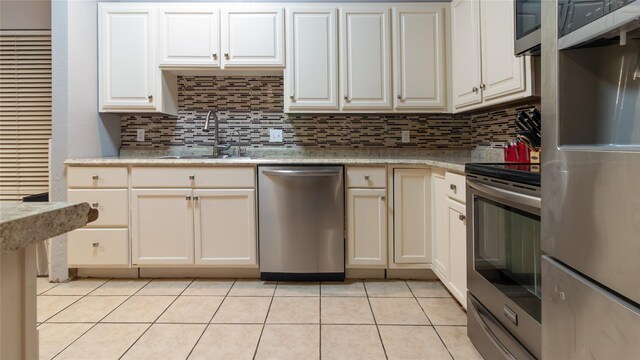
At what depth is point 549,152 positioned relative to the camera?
3.20 feet

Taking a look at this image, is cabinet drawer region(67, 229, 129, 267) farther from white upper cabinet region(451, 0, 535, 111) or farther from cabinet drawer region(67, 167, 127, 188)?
white upper cabinet region(451, 0, 535, 111)

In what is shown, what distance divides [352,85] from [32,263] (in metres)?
2.44

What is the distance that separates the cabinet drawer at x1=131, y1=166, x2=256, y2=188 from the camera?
8.27 ft

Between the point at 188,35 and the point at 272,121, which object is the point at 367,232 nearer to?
the point at 272,121

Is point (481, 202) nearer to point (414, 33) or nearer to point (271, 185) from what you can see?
point (271, 185)

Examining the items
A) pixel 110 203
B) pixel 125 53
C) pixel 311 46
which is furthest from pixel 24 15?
pixel 311 46

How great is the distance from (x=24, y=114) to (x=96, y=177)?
3.81 ft

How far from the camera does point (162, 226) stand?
8.35 feet

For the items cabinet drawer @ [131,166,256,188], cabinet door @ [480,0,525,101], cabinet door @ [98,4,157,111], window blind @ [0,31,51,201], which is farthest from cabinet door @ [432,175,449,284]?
window blind @ [0,31,51,201]

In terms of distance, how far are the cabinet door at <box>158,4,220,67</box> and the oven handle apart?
84.5 inches

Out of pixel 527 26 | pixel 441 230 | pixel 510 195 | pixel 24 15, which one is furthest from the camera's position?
pixel 24 15

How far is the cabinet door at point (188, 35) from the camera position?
2.76 meters

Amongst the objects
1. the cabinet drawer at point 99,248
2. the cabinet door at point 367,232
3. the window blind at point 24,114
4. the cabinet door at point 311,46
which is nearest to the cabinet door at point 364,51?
the cabinet door at point 311,46

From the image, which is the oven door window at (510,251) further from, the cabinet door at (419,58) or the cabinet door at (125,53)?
the cabinet door at (125,53)
